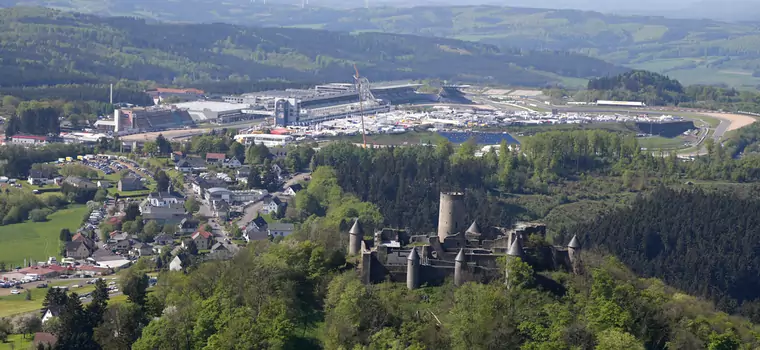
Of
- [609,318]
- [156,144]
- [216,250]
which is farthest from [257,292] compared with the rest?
[156,144]

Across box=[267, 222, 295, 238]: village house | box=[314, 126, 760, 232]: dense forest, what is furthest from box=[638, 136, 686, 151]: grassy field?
box=[267, 222, 295, 238]: village house

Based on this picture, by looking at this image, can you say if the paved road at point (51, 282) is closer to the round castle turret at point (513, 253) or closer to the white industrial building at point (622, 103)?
the round castle turret at point (513, 253)

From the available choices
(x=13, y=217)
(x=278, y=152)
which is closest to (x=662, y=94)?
(x=278, y=152)

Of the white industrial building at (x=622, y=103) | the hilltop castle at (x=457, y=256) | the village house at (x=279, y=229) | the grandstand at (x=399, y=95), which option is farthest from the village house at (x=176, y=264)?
the white industrial building at (x=622, y=103)

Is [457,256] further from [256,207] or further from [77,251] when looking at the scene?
[256,207]

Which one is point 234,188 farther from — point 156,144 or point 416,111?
point 416,111
